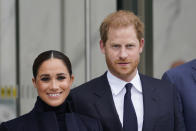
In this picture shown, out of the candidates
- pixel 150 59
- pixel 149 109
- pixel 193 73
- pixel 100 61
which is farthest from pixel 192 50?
pixel 149 109

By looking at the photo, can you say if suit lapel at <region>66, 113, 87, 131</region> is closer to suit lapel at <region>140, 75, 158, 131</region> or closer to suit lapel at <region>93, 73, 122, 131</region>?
suit lapel at <region>93, 73, 122, 131</region>

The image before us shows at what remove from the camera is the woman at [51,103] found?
294 centimetres

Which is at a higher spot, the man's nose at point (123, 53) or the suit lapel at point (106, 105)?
the man's nose at point (123, 53)

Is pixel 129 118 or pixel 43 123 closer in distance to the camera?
pixel 43 123

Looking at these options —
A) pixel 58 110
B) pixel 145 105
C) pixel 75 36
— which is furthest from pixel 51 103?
pixel 75 36

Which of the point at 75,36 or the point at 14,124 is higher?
the point at 75,36

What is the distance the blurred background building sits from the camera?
17.1 ft

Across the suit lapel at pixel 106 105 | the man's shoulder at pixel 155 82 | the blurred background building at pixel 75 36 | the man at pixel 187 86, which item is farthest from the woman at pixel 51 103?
the blurred background building at pixel 75 36

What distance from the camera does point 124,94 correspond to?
3.17 metres

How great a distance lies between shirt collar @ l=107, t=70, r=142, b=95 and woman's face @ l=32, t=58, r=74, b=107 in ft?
1.12

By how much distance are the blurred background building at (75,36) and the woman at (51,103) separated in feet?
7.38

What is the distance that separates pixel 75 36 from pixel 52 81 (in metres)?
2.43

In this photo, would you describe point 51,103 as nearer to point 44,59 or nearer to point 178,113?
point 44,59

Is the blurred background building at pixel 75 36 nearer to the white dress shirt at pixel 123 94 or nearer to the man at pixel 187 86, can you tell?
the man at pixel 187 86
